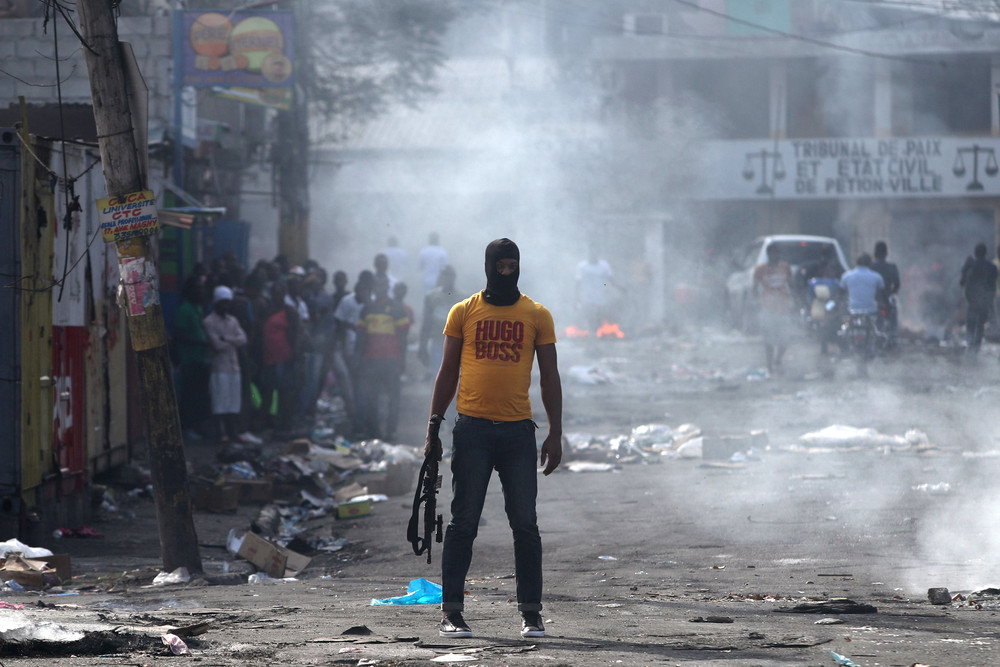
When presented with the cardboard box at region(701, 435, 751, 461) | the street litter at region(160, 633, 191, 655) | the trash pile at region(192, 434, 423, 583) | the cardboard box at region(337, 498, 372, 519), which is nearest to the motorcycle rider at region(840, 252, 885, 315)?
the cardboard box at region(701, 435, 751, 461)

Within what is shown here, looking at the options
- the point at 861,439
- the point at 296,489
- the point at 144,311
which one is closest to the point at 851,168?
the point at 861,439

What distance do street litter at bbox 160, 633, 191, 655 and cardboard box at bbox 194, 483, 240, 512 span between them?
4087mm

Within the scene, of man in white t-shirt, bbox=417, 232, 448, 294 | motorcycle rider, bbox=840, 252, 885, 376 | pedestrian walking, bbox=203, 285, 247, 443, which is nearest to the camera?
pedestrian walking, bbox=203, 285, 247, 443

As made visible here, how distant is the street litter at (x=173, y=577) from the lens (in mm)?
5918

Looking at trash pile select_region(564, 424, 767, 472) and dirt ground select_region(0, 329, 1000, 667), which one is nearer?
dirt ground select_region(0, 329, 1000, 667)

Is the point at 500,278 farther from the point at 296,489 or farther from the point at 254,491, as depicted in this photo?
the point at 296,489

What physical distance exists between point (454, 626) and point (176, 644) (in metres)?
0.96

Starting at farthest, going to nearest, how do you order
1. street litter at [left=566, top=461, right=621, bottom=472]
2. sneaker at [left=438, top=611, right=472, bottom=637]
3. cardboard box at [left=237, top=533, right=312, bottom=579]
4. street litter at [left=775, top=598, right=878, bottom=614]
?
1. street litter at [left=566, top=461, right=621, bottom=472]
2. cardboard box at [left=237, top=533, right=312, bottom=579]
3. street litter at [left=775, top=598, right=878, bottom=614]
4. sneaker at [left=438, top=611, right=472, bottom=637]

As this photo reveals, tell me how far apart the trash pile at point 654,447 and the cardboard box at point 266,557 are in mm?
3537

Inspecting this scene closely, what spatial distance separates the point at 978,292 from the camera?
1602 cm

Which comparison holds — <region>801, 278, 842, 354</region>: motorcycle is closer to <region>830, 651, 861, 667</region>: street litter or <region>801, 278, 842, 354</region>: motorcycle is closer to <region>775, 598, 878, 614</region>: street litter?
<region>775, 598, 878, 614</region>: street litter

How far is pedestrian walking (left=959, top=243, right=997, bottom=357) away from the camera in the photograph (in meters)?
16.0

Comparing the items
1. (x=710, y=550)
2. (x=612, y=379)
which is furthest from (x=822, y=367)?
(x=710, y=550)

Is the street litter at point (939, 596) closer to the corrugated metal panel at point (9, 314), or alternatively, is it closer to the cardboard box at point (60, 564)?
the cardboard box at point (60, 564)
